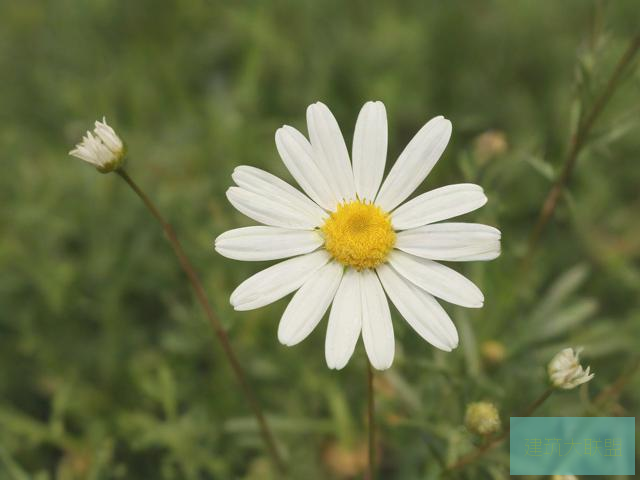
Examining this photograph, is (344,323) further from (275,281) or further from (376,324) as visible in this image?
(275,281)

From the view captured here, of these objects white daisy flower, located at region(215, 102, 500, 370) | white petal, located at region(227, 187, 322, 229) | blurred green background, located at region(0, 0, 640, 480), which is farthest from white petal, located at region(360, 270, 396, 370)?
blurred green background, located at region(0, 0, 640, 480)

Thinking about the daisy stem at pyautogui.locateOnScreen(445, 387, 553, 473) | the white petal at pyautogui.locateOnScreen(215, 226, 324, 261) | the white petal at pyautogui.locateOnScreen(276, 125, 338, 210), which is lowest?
the daisy stem at pyautogui.locateOnScreen(445, 387, 553, 473)

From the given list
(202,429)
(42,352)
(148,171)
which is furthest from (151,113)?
(202,429)

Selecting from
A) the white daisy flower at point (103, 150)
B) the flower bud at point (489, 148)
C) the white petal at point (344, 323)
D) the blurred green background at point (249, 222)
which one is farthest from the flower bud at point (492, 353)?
the white daisy flower at point (103, 150)

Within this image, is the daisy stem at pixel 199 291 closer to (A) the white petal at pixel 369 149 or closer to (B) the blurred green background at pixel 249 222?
(B) the blurred green background at pixel 249 222

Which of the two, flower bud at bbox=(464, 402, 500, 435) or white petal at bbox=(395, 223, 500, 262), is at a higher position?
white petal at bbox=(395, 223, 500, 262)

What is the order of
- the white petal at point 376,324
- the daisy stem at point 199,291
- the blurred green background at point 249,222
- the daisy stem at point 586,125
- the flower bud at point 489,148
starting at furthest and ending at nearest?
the blurred green background at point 249,222
the flower bud at point 489,148
the daisy stem at point 586,125
the daisy stem at point 199,291
the white petal at point 376,324

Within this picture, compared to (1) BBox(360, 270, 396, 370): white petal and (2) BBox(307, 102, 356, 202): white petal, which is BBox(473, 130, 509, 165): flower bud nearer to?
(2) BBox(307, 102, 356, 202): white petal

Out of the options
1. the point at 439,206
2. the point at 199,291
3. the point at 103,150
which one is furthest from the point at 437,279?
the point at 103,150
